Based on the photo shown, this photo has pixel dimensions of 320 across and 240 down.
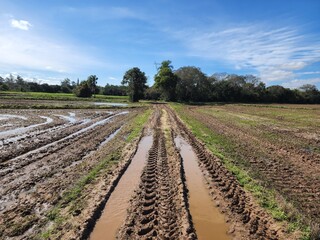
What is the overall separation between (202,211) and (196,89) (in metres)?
63.7

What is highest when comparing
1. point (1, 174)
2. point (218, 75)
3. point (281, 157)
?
point (218, 75)

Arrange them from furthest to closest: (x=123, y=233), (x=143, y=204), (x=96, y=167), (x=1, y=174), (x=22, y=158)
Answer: (x=22, y=158), (x=96, y=167), (x=1, y=174), (x=143, y=204), (x=123, y=233)

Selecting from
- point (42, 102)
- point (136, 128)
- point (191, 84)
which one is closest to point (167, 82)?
point (191, 84)

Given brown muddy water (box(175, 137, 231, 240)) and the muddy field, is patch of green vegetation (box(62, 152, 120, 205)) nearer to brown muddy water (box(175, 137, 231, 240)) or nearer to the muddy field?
the muddy field

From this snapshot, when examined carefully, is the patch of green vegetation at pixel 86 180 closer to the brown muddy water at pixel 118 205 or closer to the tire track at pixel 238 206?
the brown muddy water at pixel 118 205

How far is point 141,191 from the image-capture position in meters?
7.17

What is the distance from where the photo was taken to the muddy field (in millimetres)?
5254

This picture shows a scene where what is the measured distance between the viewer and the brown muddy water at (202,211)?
527 centimetres

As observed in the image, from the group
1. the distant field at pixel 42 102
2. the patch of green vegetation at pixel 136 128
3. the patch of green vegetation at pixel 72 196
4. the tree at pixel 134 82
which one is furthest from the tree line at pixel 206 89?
the patch of green vegetation at pixel 72 196

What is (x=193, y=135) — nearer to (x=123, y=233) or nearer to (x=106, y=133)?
(x=106, y=133)

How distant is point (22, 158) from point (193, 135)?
1044 cm

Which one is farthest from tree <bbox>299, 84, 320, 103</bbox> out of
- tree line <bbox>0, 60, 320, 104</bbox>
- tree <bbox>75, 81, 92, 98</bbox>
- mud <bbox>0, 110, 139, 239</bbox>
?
mud <bbox>0, 110, 139, 239</bbox>

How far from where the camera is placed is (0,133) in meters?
15.8

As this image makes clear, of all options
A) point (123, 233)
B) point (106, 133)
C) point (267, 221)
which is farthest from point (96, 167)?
point (106, 133)
